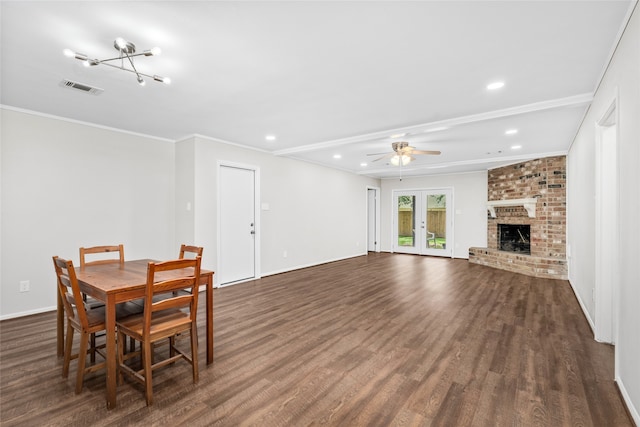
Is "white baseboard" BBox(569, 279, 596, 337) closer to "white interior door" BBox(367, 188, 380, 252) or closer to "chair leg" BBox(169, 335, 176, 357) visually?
"chair leg" BBox(169, 335, 176, 357)

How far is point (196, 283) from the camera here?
224 centimetres

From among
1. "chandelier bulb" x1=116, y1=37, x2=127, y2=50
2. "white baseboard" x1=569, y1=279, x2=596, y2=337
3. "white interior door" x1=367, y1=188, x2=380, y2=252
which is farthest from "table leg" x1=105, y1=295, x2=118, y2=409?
"white interior door" x1=367, y1=188, x2=380, y2=252

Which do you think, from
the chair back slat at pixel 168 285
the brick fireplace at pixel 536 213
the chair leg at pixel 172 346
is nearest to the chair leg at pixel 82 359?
the chair back slat at pixel 168 285

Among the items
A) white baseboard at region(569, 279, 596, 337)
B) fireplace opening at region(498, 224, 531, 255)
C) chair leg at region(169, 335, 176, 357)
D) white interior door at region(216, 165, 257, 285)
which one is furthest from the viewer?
fireplace opening at region(498, 224, 531, 255)

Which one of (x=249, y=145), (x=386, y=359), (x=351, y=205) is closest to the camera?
(x=386, y=359)

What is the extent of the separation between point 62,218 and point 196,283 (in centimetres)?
298

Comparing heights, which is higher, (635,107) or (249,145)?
(249,145)

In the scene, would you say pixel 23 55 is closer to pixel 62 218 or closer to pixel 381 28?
pixel 62 218

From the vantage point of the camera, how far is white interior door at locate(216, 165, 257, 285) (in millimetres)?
5094

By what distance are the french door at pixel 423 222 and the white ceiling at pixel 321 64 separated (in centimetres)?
429

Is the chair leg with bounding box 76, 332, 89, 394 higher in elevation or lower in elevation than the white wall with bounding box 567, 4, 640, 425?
lower

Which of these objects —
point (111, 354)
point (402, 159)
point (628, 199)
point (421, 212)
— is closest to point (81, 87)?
point (111, 354)

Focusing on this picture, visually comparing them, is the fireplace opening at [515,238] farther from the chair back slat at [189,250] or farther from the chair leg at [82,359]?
the chair leg at [82,359]

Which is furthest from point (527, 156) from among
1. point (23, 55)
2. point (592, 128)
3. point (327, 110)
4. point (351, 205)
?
point (23, 55)
